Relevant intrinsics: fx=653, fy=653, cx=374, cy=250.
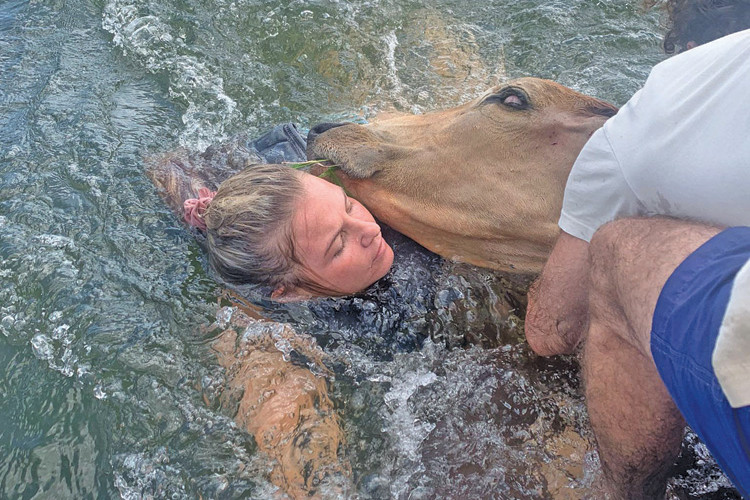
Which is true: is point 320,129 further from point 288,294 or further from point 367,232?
point 288,294

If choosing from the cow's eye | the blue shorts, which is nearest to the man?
the blue shorts

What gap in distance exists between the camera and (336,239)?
8.18 feet

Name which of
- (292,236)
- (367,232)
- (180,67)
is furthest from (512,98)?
(180,67)

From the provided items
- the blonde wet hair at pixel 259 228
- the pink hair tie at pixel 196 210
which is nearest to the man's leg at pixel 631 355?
the blonde wet hair at pixel 259 228

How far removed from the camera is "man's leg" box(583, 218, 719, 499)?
141cm

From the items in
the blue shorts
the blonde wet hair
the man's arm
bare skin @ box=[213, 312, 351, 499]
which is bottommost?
bare skin @ box=[213, 312, 351, 499]

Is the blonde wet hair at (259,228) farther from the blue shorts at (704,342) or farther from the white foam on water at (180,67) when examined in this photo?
the blue shorts at (704,342)

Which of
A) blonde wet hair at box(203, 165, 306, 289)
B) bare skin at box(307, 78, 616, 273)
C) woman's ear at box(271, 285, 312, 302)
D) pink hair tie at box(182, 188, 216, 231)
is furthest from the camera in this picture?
pink hair tie at box(182, 188, 216, 231)

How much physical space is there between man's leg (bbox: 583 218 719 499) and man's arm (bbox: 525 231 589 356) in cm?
22

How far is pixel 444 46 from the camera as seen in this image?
460cm

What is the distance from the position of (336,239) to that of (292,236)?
0.67ft

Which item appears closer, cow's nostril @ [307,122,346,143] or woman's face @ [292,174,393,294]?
woman's face @ [292,174,393,294]

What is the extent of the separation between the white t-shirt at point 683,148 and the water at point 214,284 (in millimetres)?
834

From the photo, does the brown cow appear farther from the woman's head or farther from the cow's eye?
the woman's head
